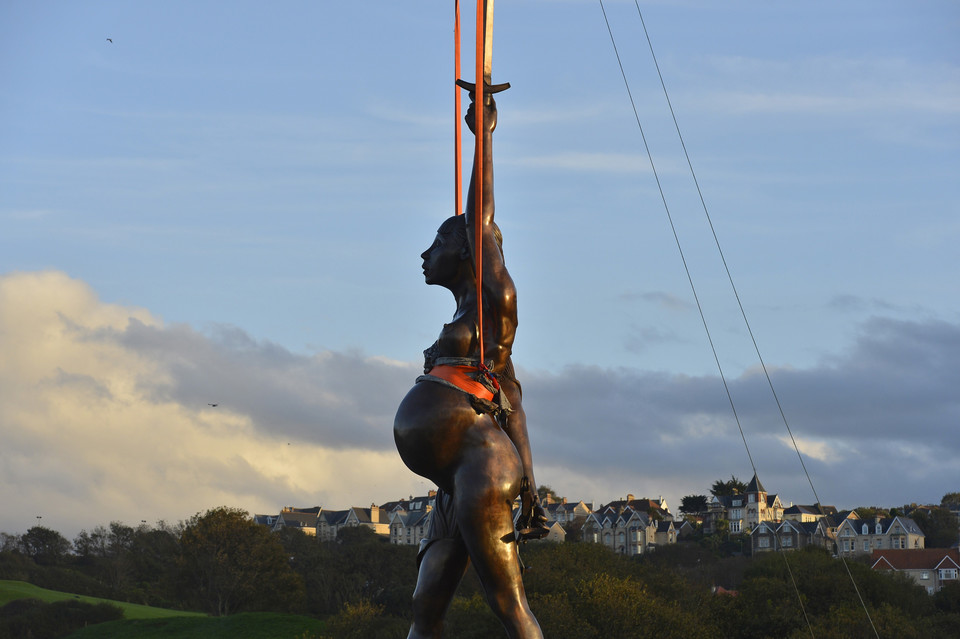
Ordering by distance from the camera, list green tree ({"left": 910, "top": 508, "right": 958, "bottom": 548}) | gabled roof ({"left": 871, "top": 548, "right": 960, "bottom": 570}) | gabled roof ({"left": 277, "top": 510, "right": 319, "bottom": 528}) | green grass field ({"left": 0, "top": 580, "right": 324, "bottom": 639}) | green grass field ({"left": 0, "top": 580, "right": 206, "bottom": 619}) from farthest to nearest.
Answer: gabled roof ({"left": 277, "top": 510, "right": 319, "bottom": 528}) < green tree ({"left": 910, "top": 508, "right": 958, "bottom": 548}) < gabled roof ({"left": 871, "top": 548, "right": 960, "bottom": 570}) < green grass field ({"left": 0, "top": 580, "right": 206, "bottom": 619}) < green grass field ({"left": 0, "top": 580, "right": 324, "bottom": 639})

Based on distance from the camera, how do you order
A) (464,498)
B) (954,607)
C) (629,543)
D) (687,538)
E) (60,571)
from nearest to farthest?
(464,498) → (954,607) → (60,571) → (687,538) → (629,543)

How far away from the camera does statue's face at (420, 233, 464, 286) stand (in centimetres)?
Result: 905

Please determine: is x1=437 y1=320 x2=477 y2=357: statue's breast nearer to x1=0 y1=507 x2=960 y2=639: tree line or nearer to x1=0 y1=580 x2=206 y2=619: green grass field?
x1=0 y1=507 x2=960 y2=639: tree line

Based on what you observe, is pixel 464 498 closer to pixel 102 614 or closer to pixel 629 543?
pixel 102 614

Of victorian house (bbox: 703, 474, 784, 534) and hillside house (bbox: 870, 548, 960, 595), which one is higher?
victorian house (bbox: 703, 474, 784, 534)

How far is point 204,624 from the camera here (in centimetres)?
7125

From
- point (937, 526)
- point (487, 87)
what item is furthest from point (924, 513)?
point (487, 87)

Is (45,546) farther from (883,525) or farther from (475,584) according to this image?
(883,525)

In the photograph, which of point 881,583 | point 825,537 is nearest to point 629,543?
point 825,537

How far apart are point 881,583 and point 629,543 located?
3380 inches

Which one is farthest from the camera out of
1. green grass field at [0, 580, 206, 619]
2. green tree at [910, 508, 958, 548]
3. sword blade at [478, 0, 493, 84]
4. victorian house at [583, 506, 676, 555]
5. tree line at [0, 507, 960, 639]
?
victorian house at [583, 506, 676, 555]

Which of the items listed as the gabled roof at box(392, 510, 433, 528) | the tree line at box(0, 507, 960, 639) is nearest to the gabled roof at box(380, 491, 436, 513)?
the gabled roof at box(392, 510, 433, 528)

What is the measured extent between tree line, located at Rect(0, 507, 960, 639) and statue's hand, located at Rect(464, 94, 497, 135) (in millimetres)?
38366

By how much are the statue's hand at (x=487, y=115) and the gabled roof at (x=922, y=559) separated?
338ft
